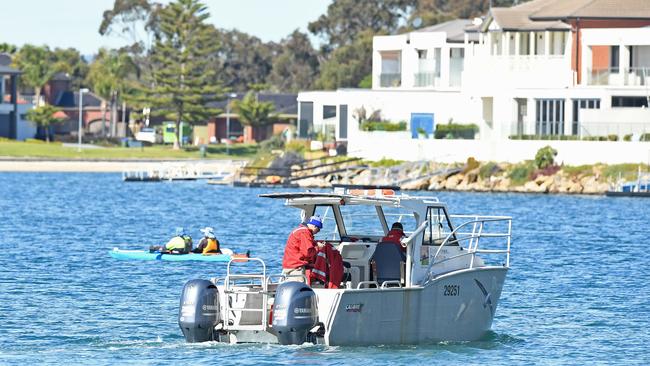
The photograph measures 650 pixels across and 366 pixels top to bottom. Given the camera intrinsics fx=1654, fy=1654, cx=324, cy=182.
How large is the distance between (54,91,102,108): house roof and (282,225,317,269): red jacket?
437 feet

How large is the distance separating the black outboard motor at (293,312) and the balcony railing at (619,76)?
2470 inches

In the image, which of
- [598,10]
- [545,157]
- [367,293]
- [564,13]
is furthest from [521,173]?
[367,293]

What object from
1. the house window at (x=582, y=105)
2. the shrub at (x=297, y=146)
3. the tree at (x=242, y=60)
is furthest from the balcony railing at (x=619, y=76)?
the tree at (x=242, y=60)

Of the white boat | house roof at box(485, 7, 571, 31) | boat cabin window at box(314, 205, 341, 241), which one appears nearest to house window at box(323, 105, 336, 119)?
house roof at box(485, 7, 571, 31)

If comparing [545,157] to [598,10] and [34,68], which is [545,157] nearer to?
[598,10]

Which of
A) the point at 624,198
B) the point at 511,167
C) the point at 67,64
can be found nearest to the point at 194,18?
the point at 67,64

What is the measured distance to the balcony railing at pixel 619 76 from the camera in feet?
288

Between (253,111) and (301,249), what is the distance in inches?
4861

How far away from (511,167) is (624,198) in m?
9.30

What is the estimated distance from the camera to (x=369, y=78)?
151 meters

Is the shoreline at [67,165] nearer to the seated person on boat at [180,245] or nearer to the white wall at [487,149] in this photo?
the white wall at [487,149]

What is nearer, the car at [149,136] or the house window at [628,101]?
the house window at [628,101]

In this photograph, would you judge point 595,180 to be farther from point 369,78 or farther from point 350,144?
point 369,78

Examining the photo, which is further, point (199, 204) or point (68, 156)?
point (68, 156)
